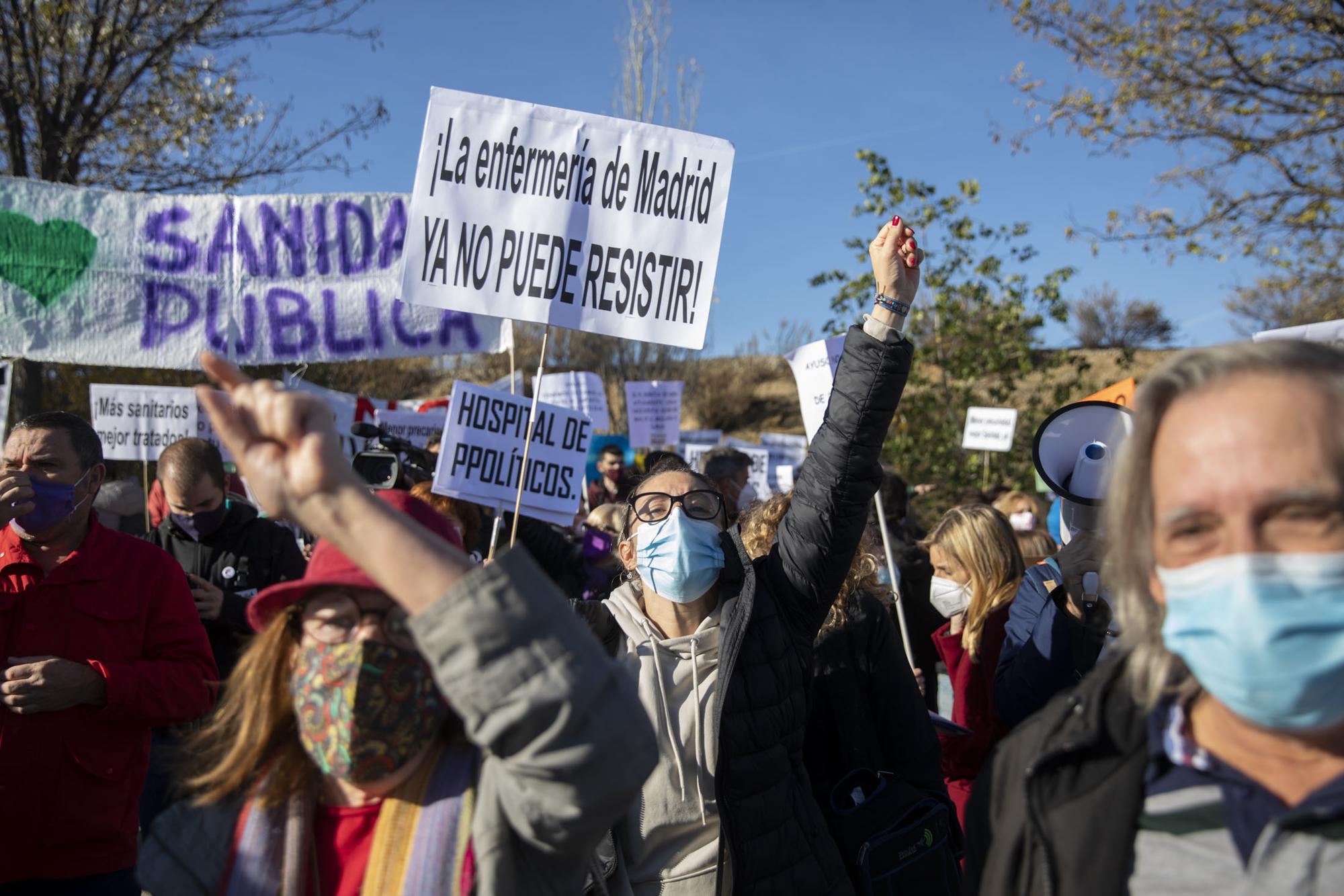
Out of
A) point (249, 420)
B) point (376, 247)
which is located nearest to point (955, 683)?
point (249, 420)

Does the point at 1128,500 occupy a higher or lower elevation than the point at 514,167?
lower

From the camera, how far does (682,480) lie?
308 centimetres

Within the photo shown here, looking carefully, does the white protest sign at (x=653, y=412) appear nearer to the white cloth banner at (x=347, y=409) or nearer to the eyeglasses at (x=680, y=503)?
the white cloth banner at (x=347, y=409)

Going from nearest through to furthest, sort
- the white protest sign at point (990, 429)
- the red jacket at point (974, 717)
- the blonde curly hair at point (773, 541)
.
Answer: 1. the blonde curly hair at point (773, 541)
2. the red jacket at point (974, 717)
3. the white protest sign at point (990, 429)

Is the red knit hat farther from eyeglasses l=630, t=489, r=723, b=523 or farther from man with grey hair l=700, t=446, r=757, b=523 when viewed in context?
man with grey hair l=700, t=446, r=757, b=523

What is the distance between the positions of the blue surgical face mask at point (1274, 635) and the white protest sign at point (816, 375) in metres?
4.53

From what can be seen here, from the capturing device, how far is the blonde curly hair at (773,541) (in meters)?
3.27

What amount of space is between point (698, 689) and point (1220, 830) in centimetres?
149

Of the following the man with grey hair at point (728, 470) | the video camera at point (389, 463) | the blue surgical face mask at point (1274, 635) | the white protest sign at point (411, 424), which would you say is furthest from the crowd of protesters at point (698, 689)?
the white protest sign at point (411, 424)

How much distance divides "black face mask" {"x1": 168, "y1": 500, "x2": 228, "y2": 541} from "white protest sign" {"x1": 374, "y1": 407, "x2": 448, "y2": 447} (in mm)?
5061

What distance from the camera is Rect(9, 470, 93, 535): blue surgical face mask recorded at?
3152mm

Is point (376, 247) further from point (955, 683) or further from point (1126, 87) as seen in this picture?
point (1126, 87)

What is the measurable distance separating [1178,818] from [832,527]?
131cm

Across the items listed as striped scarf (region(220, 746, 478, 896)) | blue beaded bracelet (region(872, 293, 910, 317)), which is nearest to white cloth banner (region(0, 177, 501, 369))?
blue beaded bracelet (region(872, 293, 910, 317))
